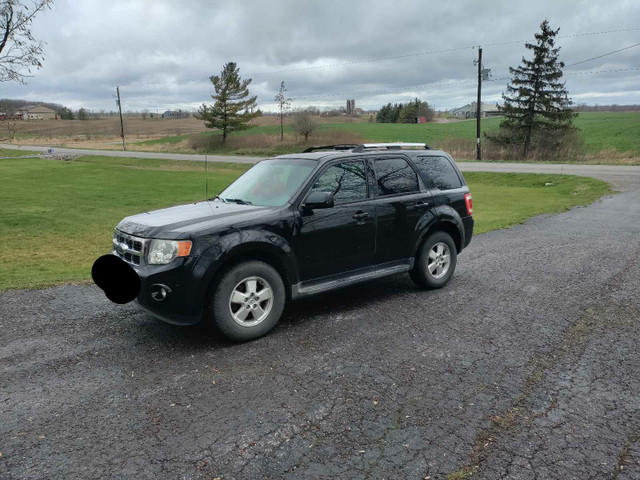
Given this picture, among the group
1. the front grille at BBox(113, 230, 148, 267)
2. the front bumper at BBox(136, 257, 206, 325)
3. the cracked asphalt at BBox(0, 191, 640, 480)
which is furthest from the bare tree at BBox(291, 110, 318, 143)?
the front bumper at BBox(136, 257, 206, 325)

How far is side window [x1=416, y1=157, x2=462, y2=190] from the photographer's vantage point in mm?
6422

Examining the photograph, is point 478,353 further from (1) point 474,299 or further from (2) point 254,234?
(2) point 254,234

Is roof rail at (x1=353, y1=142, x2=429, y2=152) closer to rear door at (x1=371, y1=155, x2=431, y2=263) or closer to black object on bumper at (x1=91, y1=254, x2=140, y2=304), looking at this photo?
rear door at (x1=371, y1=155, x2=431, y2=263)

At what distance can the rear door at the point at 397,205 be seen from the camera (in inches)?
227

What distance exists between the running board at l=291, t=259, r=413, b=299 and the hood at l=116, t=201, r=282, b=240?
2.87 feet

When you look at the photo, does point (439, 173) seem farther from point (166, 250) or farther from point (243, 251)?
point (166, 250)

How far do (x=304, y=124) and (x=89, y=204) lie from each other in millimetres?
37869

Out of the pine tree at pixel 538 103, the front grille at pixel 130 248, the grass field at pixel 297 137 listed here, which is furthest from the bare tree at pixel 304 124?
the front grille at pixel 130 248

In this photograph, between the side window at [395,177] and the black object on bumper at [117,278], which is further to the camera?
the side window at [395,177]

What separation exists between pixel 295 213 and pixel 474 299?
8.36 ft

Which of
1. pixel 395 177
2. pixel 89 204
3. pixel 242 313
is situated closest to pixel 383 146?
pixel 395 177

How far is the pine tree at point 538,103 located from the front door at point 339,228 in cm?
4045

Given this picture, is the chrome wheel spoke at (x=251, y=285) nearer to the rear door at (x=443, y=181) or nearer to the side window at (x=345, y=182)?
the side window at (x=345, y=182)

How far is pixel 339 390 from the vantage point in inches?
147
